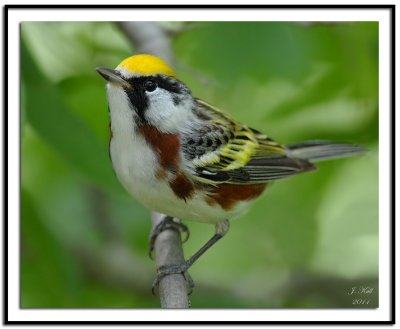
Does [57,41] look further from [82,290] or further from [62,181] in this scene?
[82,290]

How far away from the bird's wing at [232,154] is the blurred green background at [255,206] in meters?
0.14

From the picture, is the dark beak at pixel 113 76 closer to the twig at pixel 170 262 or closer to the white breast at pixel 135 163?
the white breast at pixel 135 163

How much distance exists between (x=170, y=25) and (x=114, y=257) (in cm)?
114

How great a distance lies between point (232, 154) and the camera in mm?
3529

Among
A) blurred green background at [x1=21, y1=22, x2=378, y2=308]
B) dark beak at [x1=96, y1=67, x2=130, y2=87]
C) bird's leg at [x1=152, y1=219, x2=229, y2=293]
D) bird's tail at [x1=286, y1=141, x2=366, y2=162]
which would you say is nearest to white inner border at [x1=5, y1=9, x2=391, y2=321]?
blurred green background at [x1=21, y1=22, x2=378, y2=308]

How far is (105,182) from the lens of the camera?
3.32m

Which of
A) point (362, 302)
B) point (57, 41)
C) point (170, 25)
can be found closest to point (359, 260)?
point (362, 302)

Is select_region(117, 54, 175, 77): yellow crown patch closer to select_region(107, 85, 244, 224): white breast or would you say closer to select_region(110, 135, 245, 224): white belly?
select_region(107, 85, 244, 224): white breast

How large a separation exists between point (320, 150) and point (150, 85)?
106 centimetres

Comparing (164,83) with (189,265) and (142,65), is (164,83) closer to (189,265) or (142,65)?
(142,65)

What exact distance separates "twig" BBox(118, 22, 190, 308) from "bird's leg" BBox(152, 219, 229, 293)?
24 millimetres

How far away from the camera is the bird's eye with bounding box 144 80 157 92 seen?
310cm
